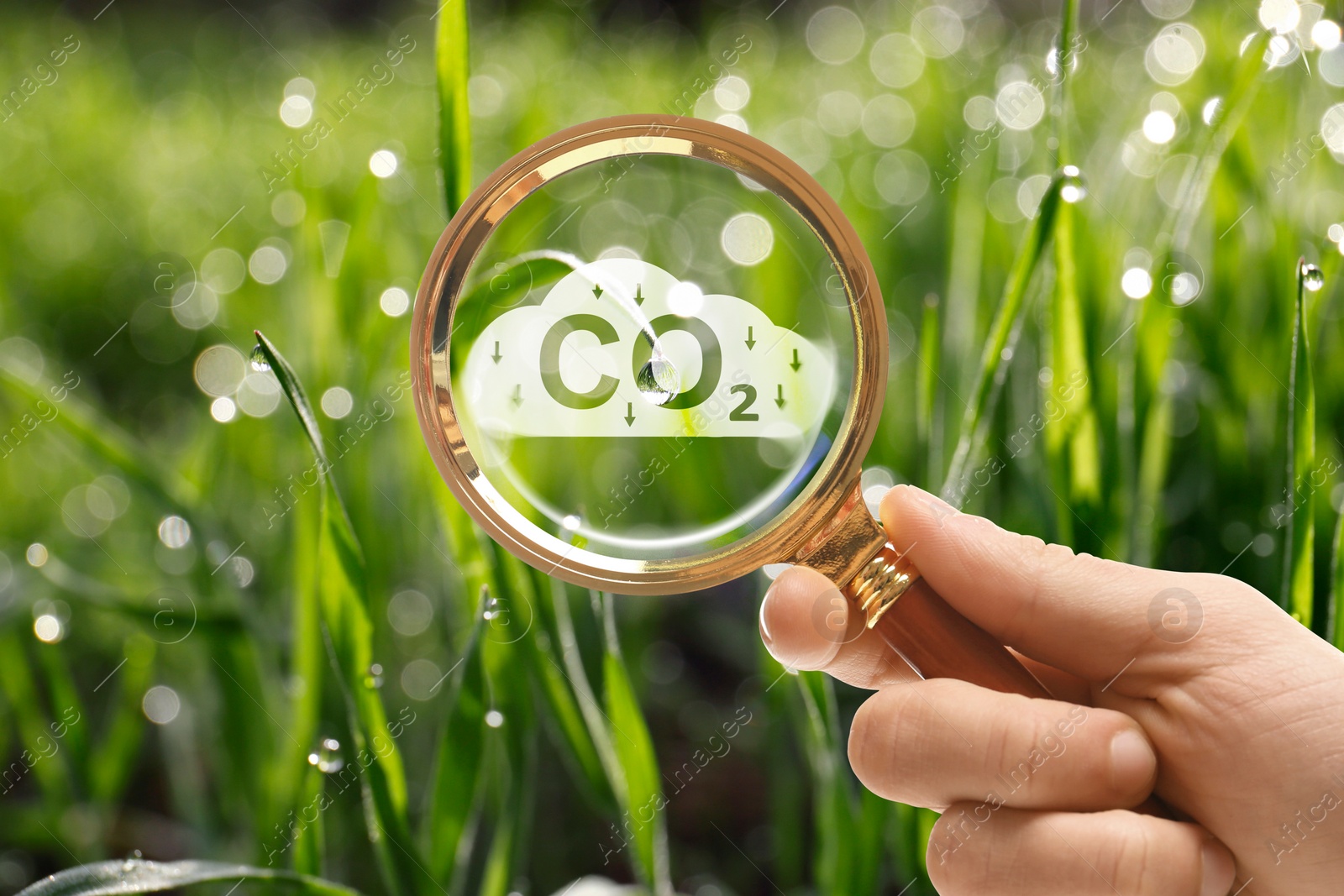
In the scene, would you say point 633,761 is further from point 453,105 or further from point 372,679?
point 453,105

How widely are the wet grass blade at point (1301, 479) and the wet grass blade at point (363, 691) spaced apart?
588 millimetres

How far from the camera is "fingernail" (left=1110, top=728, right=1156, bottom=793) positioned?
42 cm

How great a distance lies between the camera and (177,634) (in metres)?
0.69

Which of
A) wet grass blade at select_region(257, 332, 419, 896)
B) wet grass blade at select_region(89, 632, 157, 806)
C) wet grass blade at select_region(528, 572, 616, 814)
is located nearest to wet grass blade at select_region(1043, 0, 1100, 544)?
wet grass blade at select_region(528, 572, 616, 814)

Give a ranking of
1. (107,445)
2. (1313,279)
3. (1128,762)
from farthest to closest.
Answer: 1. (107,445)
2. (1313,279)
3. (1128,762)

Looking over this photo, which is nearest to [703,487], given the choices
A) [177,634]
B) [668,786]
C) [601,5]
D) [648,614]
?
[648,614]

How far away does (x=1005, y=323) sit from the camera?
0.52 metres

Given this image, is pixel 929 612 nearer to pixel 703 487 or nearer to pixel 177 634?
pixel 703 487

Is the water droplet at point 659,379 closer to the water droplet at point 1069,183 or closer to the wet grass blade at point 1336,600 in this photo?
the water droplet at point 1069,183

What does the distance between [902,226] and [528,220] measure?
0.84 meters

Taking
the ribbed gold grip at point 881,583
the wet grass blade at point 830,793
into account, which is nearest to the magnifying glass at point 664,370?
the ribbed gold grip at point 881,583

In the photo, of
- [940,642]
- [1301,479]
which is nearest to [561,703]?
[940,642]

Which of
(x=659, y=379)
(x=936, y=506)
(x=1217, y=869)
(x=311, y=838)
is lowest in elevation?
(x=1217, y=869)

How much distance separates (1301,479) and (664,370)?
407 mm
